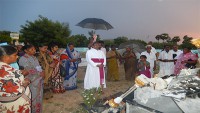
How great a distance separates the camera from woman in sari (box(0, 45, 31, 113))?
10.3 ft

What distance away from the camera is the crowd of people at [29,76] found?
318 cm

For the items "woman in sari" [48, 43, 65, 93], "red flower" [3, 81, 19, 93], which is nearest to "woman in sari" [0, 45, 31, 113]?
"red flower" [3, 81, 19, 93]

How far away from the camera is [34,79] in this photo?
15.8 ft

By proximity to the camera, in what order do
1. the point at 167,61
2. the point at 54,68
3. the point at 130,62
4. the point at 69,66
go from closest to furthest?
1. the point at 54,68
2. the point at 69,66
3. the point at 167,61
4. the point at 130,62

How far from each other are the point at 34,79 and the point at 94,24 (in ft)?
19.1

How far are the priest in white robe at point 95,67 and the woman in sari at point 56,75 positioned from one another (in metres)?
0.90

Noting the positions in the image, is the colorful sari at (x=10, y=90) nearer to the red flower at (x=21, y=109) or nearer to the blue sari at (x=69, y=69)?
the red flower at (x=21, y=109)

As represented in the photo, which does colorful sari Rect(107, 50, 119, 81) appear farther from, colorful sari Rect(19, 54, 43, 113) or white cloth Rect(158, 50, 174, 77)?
colorful sari Rect(19, 54, 43, 113)

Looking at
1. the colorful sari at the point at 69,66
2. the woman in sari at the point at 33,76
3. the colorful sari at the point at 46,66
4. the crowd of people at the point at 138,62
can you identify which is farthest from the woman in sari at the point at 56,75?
the woman in sari at the point at 33,76

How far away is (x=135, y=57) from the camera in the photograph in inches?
417

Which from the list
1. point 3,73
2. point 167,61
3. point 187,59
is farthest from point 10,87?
point 167,61

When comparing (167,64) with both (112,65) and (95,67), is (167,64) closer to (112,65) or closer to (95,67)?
(112,65)

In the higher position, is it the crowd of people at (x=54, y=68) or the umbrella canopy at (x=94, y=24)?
the umbrella canopy at (x=94, y=24)

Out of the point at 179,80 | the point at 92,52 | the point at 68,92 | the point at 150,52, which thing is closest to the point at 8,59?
the point at 179,80
